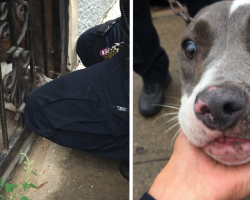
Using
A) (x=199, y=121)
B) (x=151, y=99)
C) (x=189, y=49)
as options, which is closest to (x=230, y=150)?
(x=199, y=121)

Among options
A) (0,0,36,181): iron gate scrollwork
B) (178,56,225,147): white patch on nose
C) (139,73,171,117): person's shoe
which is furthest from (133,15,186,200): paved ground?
(178,56,225,147): white patch on nose

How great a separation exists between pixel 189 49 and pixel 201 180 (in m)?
1.08

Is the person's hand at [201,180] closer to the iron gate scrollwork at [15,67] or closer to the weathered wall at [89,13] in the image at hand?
the iron gate scrollwork at [15,67]

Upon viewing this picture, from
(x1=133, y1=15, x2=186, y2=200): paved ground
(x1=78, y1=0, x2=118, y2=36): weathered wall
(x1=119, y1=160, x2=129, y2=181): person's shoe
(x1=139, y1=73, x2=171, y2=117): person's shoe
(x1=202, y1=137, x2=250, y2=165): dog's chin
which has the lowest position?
(x1=133, y1=15, x2=186, y2=200): paved ground

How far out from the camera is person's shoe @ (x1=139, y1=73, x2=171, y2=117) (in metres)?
3.99

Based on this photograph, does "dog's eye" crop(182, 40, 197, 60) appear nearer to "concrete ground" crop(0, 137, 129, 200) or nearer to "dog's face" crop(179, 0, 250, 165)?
"dog's face" crop(179, 0, 250, 165)

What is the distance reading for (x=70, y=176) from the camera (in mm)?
2773

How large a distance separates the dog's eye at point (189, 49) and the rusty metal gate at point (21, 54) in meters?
1.33

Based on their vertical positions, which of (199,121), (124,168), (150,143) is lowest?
(150,143)

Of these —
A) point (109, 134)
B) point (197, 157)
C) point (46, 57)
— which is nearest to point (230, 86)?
point (197, 157)

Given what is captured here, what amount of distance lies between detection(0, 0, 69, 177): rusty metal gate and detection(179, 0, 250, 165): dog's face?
1329 mm

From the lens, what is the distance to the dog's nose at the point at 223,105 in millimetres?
1598

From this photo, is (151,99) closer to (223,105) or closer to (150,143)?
(150,143)

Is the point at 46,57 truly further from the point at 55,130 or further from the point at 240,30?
the point at 240,30
